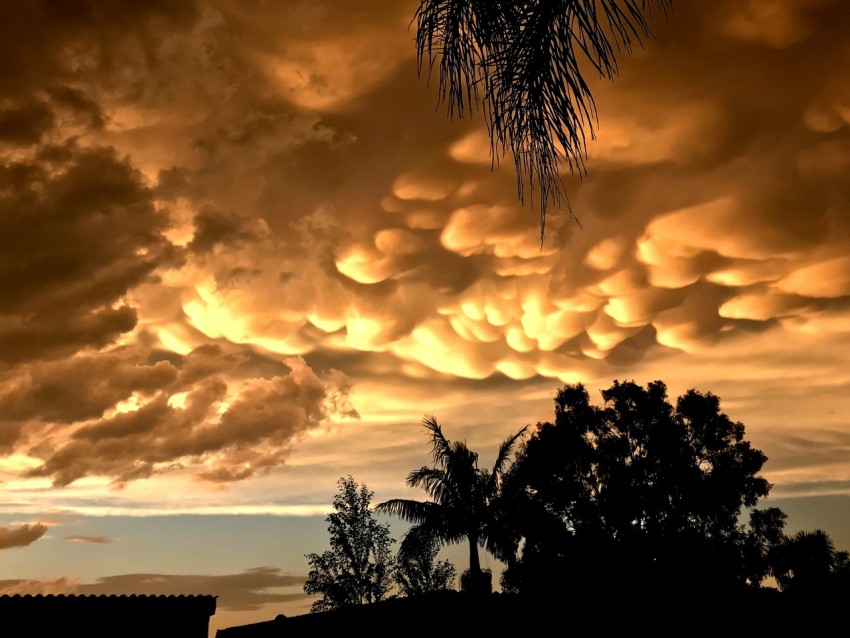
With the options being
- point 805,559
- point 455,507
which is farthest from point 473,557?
point 805,559

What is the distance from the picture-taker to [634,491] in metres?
23.8

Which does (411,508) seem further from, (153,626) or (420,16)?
(420,16)

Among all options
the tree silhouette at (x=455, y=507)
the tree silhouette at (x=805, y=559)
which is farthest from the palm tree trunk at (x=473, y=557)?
the tree silhouette at (x=805, y=559)

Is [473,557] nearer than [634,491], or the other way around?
[473,557]

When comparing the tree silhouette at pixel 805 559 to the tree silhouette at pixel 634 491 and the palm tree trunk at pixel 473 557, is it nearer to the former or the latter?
the tree silhouette at pixel 634 491

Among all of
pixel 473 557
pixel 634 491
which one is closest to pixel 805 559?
pixel 634 491

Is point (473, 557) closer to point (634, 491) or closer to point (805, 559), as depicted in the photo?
point (634, 491)

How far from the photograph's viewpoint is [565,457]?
81.0ft

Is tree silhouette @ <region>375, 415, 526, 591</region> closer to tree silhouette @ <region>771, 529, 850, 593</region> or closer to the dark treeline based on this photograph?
the dark treeline

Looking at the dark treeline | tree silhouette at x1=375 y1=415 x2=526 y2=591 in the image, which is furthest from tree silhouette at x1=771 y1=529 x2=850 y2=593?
tree silhouette at x1=375 y1=415 x2=526 y2=591

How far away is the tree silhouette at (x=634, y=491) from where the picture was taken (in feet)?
74.5

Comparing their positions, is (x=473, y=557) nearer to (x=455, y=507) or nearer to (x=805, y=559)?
(x=455, y=507)

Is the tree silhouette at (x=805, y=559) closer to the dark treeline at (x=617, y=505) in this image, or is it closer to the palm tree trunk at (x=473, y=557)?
the dark treeline at (x=617, y=505)

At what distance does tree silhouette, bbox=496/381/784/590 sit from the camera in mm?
22703
